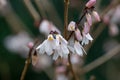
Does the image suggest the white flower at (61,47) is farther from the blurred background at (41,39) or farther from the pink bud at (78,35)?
the blurred background at (41,39)

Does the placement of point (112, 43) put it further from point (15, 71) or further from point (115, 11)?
point (115, 11)

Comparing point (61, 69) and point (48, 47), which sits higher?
point (48, 47)

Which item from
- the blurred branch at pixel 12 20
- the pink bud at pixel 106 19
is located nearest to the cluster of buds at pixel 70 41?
the pink bud at pixel 106 19

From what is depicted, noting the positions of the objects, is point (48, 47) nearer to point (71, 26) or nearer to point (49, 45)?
point (49, 45)

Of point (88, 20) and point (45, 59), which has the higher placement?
point (88, 20)

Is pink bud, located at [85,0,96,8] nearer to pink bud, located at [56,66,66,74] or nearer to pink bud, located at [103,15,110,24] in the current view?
pink bud, located at [56,66,66,74]

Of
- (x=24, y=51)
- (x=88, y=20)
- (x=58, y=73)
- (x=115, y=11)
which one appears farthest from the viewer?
(x=24, y=51)

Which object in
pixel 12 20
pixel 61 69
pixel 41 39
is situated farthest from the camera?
pixel 41 39

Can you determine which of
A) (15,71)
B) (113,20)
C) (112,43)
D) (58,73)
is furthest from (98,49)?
(58,73)

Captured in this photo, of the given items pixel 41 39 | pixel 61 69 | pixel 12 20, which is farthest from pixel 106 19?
pixel 41 39
